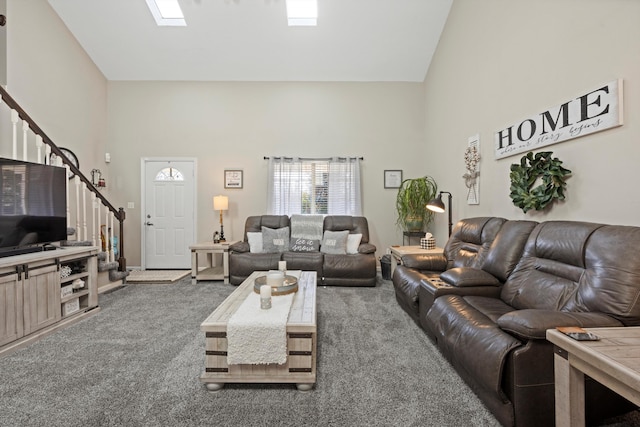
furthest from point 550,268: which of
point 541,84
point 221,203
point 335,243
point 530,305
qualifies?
point 221,203

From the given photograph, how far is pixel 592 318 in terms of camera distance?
4.30ft

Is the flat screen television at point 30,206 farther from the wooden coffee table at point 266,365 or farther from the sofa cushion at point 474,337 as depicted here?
the sofa cushion at point 474,337

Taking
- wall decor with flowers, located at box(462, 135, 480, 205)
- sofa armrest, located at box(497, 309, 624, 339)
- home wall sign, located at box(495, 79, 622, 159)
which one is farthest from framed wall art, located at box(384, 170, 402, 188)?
sofa armrest, located at box(497, 309, 624, 339)

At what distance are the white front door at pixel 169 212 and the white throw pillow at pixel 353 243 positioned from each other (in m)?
2.76

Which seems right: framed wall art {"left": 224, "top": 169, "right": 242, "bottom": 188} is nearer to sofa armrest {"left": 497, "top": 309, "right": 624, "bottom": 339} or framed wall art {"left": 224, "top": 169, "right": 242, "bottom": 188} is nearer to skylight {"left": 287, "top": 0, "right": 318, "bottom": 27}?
skylight {"left": 287, "top": 0, "right": 318, "bottom": 27}

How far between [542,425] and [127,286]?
15.1 ft

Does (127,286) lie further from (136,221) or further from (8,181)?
(8,181)

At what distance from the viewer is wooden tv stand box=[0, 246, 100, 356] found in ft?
7.11

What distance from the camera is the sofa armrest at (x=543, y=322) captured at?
124 centimetres

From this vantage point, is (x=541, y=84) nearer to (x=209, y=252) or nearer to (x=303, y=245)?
(x=303, y=245)

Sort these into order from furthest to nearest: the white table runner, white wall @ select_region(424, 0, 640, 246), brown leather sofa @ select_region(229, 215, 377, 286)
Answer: brown leather sofa @ select_region(229, 215, 377, 286) → white wall @ select_region(424, 0, 640, 246) → the white table runner

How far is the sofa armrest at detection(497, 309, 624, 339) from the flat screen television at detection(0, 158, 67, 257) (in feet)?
12.1

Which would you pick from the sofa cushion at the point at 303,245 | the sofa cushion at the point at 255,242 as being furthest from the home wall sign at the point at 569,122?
the sofa cushion at the point at 255,242

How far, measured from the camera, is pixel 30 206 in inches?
101
